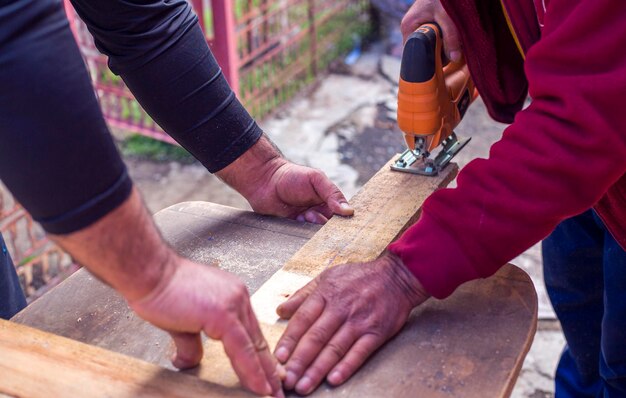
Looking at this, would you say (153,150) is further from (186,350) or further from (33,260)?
(186,350)

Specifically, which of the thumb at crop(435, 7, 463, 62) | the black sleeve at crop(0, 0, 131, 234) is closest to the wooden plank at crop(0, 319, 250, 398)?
the black sleeve at crop(0, 0, 131, 234)

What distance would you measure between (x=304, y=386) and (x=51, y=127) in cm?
54

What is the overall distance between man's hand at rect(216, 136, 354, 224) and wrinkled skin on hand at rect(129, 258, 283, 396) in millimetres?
630

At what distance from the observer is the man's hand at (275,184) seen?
1.67m

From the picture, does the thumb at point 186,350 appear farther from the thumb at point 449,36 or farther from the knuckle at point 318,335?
the thumb at point 449,36

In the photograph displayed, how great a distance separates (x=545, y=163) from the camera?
3.67 ft

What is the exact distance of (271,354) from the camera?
→ 44.6 inches

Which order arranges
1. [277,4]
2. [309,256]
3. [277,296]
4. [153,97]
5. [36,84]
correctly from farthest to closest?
[277,4], [153,97], [309,256], [277,296], [36,84]

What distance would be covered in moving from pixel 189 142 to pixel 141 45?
252 millimetres

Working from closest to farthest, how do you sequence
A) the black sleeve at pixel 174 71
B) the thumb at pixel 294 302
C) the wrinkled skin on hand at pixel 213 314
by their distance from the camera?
the wrinkled skin on hand at pixel 213 314
the thumb at pixel 294 302
the black sleeve at pixel 174 71

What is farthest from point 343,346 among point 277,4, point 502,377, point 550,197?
point 277,4

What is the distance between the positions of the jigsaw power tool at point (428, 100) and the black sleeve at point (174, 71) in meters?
0.37

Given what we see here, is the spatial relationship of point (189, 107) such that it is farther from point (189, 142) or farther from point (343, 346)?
point (343, 346)

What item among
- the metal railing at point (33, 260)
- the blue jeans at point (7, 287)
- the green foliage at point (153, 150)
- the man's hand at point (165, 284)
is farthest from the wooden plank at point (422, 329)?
the green foliage at point (153, 150)
